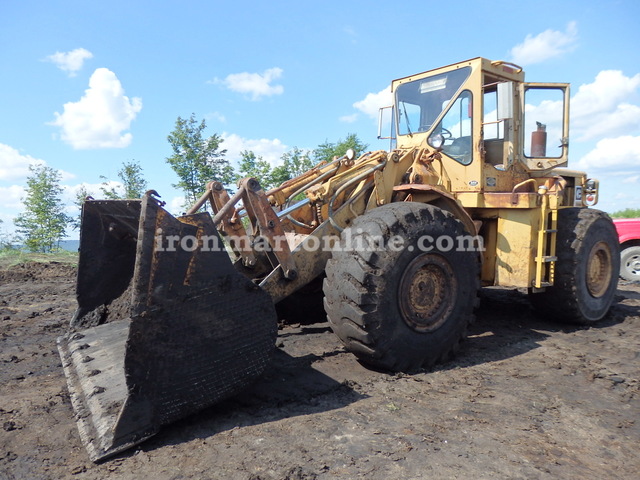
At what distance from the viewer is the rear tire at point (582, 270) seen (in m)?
5.39

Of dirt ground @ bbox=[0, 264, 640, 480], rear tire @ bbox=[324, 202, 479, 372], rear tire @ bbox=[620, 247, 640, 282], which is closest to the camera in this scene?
dirt ground @ bbox=[0, 264, 640, 480]

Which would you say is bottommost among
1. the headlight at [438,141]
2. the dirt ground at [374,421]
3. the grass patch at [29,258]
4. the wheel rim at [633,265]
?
the dirt ground at [374,421]

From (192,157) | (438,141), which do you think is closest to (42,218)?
(192,157)

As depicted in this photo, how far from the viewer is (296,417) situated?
121 inches

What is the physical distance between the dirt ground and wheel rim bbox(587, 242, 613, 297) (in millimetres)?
1156

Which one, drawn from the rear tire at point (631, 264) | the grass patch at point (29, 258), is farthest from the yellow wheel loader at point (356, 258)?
the grass patch at point (29, 258)

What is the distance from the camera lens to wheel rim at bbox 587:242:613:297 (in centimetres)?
582

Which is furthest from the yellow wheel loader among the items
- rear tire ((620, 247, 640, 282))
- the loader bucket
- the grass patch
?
the grass patch

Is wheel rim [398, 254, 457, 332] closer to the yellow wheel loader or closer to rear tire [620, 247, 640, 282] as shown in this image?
the yellow wheel loader

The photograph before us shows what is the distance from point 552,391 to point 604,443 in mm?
795

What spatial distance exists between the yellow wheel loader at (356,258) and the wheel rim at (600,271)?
26 mm

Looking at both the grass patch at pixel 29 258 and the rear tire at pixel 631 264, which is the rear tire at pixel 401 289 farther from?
the grass patch at pixel 29 258

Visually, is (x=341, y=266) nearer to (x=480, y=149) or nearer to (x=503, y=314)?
(x=480, y=149)

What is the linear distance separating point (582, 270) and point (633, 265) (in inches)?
231
